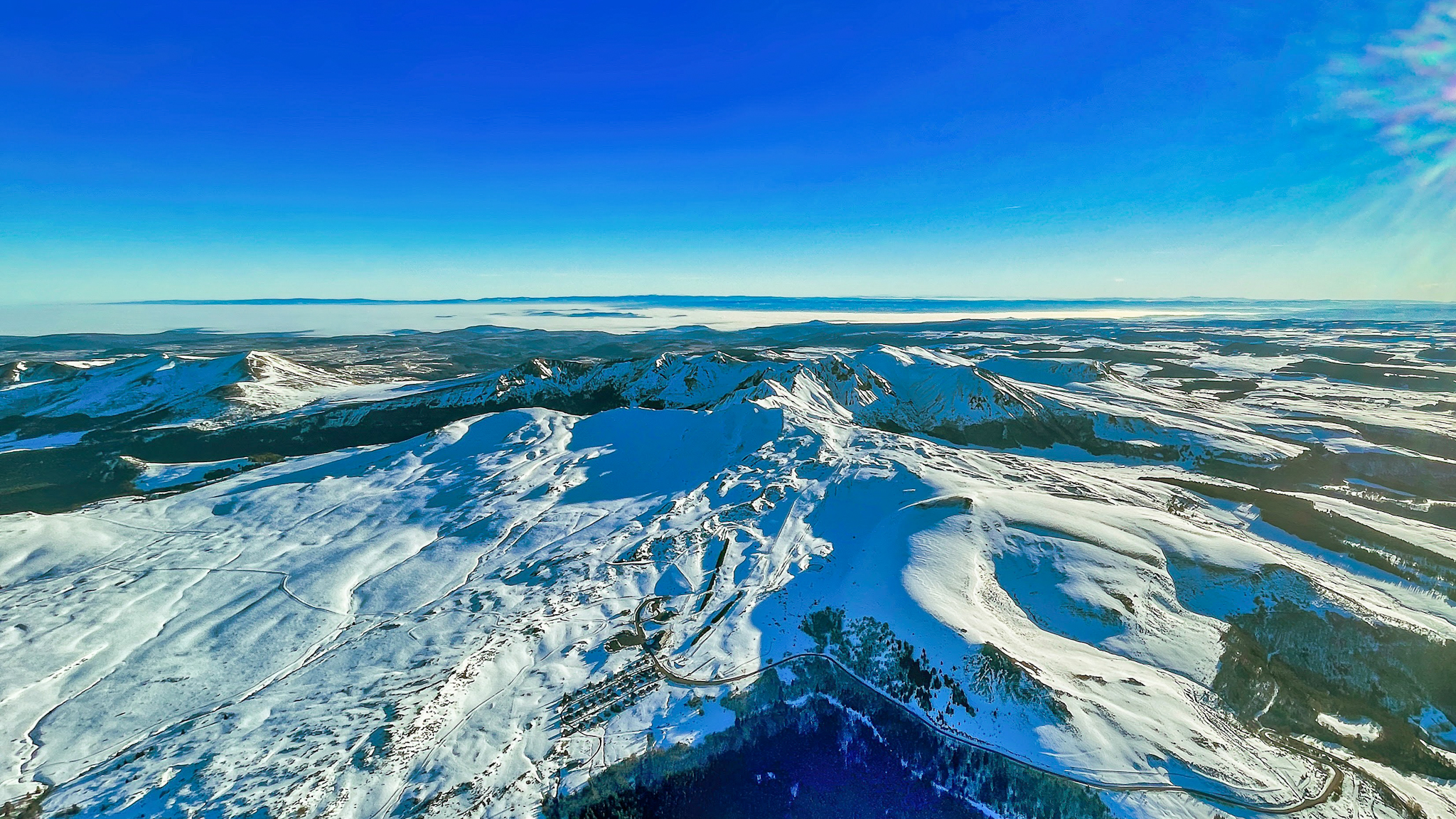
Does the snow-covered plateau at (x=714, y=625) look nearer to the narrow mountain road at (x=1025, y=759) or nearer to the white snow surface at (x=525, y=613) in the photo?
the narrow mountain road at (x=1025, y=759)

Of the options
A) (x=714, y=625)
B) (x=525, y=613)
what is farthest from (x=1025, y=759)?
(x=525, y=613)

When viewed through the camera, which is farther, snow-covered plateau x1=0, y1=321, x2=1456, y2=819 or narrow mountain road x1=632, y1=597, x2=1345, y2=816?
snow-covered plateau x1=0, y1=321, x2=1456, y2=819

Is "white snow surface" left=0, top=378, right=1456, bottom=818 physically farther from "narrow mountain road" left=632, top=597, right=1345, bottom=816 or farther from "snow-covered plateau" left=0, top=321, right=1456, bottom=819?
"narrow mountain road" left=632, top=597, right=1345, bottom=816

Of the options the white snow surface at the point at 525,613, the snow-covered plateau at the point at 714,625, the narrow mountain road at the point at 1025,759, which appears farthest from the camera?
the white snow surface at the point at 525,613

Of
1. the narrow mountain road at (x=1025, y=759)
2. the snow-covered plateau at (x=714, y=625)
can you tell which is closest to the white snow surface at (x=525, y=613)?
the snow-covered plateau at (x=714, y=625)

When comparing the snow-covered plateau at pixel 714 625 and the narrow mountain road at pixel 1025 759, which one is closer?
the narrow mountain road at pixel 1025 759

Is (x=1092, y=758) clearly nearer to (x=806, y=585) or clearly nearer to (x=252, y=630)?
(x=806, y=585)

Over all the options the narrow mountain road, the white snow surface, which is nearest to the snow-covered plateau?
the narrow mountain road
